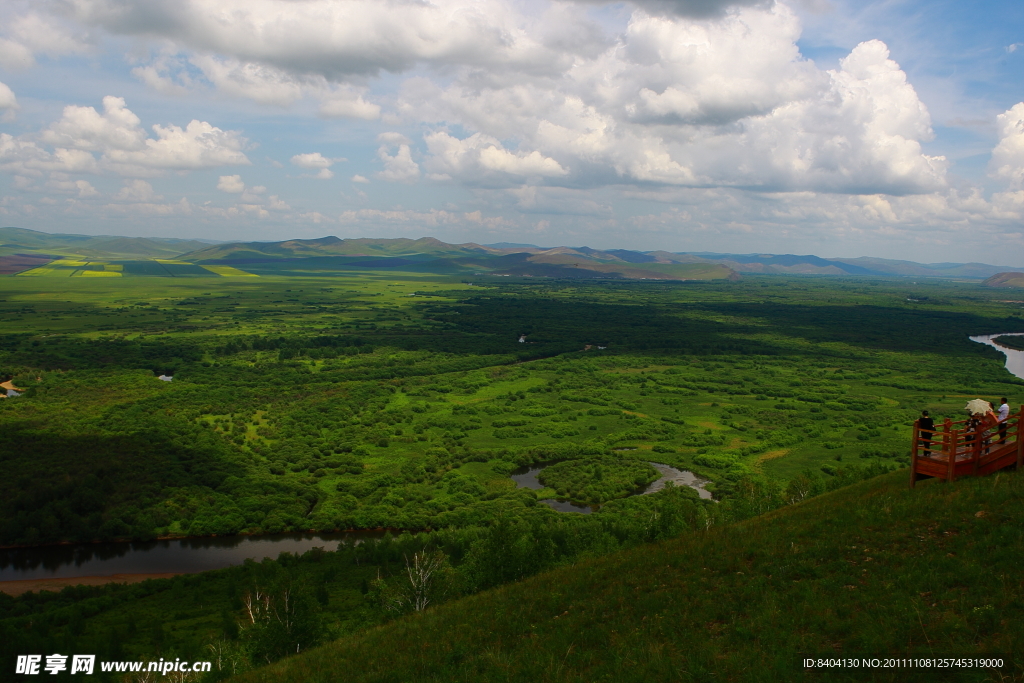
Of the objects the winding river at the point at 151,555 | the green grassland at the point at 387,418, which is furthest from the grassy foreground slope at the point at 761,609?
the green grassland at the point at 387,418

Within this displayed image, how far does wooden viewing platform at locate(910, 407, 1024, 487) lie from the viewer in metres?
23.5

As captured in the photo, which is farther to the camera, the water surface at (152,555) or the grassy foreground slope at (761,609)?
the water surface at (152,555)

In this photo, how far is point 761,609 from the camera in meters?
18.6

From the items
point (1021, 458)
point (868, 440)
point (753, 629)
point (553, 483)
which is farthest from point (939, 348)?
point (753, 629)

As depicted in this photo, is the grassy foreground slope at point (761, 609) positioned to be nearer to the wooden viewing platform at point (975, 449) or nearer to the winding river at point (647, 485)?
the wooden viewing platform at point (975, 449)

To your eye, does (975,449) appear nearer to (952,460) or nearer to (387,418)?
(952,460)

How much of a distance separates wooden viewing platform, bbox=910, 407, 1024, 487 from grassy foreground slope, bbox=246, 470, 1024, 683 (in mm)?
909

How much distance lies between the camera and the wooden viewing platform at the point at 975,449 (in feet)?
77.0

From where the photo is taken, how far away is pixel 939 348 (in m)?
178

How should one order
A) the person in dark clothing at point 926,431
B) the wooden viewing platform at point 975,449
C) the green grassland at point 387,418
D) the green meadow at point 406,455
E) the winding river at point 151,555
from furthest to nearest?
the green grassland at point 387,418 → the winding river at point 151,555 → the green meadow at point 406,455 → the person in dark clothing at point 926,431 → the wooden viewing platform at point 975,449

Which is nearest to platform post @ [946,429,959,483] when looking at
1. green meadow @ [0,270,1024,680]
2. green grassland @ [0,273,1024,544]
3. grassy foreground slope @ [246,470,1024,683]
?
grassy foreground slope @ [246,470,1024,683]

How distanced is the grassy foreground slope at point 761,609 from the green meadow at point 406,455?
0.89 feet

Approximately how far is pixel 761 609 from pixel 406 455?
7072 cm

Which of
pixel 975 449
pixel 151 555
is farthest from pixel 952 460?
pixel 151 555
